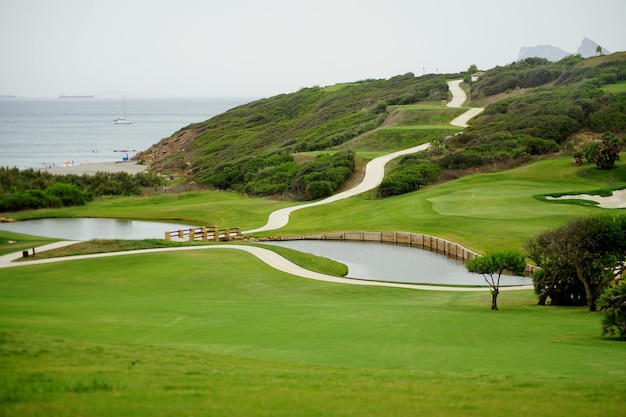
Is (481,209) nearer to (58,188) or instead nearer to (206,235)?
(206,235)

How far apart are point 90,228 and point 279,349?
39.5m

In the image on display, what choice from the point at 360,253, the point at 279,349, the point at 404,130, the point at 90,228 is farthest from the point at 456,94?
the point at 279,349

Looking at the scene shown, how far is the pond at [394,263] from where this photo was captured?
1366 inches

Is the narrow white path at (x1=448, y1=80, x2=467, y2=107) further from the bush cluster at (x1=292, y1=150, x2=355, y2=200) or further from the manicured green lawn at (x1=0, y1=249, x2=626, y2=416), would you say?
the manicured green lawn at (x1=0, y1=249, x2=626, y2=416)

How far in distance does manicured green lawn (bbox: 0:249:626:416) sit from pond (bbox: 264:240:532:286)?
5.96m

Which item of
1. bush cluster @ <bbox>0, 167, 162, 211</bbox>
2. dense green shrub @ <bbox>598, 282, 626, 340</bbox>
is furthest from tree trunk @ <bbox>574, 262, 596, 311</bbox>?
bush cluster @ <bbox>0, 167, 162, 211</bbox>

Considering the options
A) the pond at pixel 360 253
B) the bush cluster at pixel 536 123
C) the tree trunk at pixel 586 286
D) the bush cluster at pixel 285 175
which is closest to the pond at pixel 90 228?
the pond at pixel 360 253

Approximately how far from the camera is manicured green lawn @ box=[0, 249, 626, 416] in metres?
10.2

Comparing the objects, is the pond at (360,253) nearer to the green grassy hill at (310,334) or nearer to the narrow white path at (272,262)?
the green grassy hill at (310,334)

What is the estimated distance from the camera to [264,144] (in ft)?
343

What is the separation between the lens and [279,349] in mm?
16250

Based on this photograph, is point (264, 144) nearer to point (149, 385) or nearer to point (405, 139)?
point (405, 139)

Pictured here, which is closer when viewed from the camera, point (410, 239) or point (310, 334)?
point (310, 334)

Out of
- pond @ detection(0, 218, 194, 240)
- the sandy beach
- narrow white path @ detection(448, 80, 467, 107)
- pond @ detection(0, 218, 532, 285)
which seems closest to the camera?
pond @ detection(0, 218, 532, 285)
